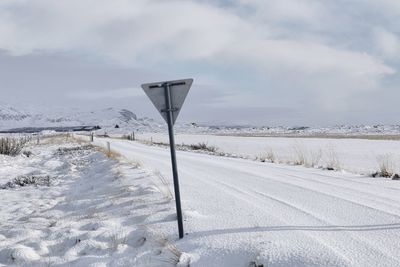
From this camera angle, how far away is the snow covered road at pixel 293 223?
18.6ft

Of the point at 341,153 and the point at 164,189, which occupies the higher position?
the point at 164,189

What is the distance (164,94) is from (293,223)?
2633mm

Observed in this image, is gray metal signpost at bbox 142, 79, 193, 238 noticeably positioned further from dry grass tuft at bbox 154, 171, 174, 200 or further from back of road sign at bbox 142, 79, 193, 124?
dry grass tuft at bbox 154, 171, 174, 200

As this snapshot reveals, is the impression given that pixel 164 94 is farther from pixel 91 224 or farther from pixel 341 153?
pixel 341 153

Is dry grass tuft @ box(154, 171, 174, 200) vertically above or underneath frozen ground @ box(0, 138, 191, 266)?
above

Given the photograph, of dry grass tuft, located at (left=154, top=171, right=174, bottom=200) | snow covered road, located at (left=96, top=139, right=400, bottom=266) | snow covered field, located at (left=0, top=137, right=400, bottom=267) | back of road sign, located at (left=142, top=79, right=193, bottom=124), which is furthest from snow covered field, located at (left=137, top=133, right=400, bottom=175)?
Answer: back of road sign, located at (left=142, top=79, right=193, bottom=124)

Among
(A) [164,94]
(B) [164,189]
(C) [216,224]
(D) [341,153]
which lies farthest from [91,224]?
(D) [341,153]

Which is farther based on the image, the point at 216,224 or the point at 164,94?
the point at 216,224


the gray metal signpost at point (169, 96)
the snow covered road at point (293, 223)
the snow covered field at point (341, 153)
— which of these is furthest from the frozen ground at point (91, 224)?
the snow covered field at point (341, 153)

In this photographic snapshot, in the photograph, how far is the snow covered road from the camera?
18.6 ft

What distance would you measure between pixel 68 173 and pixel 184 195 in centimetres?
1125

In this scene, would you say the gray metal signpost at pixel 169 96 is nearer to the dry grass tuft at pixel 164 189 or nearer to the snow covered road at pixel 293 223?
the snow covered road at pixel 293 223

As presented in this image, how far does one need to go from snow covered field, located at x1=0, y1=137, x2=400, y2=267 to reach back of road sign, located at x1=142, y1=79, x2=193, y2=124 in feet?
5.99

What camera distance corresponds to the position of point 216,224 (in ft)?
25.6
